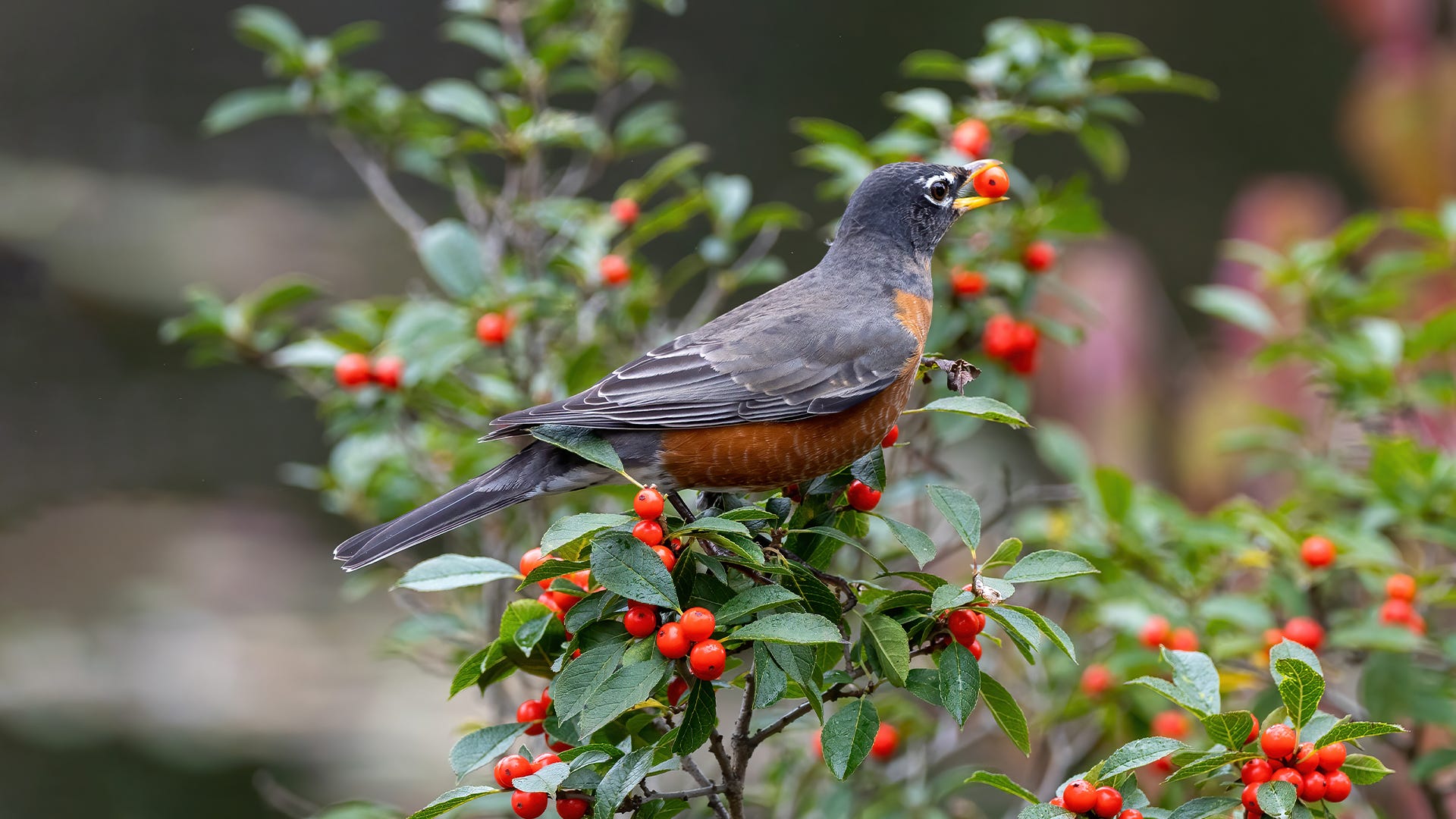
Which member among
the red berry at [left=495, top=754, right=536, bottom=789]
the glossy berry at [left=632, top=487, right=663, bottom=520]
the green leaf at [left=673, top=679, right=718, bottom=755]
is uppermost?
the glossy berry at [left=632, top=487, right=663, bottom=520]

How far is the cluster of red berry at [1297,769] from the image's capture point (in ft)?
3.68

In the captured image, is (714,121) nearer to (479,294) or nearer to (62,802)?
(479,294)

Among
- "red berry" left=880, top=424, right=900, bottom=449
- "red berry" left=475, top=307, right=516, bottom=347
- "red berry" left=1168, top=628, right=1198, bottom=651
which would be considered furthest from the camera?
"red berry" left=475, top=307, right=516, bottom=347

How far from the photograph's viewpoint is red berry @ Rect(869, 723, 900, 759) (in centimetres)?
211

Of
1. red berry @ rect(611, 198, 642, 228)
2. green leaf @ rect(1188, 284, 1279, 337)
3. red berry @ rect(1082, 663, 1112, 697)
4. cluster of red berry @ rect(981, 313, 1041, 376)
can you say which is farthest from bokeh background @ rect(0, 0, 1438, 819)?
red berry @ rect(611, 198, 642, 228)

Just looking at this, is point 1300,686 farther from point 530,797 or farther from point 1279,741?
point 530,797

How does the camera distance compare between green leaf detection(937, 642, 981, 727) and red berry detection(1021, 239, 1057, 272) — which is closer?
green leaf detection(937, 642, 981, 727)

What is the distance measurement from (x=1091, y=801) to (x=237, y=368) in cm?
361

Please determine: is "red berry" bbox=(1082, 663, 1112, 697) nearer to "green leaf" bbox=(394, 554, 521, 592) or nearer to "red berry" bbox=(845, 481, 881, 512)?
"red berry" bbox=(845, 481, 881, 512)

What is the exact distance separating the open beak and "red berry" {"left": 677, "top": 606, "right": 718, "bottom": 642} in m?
0.93

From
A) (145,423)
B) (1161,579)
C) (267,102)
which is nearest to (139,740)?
(145,423)

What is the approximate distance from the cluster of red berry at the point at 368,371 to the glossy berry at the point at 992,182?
3.43 feet

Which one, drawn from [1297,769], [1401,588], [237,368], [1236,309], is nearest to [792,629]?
[1297,769]

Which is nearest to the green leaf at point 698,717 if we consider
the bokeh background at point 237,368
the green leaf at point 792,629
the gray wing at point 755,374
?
the green leaf at point 792,629
